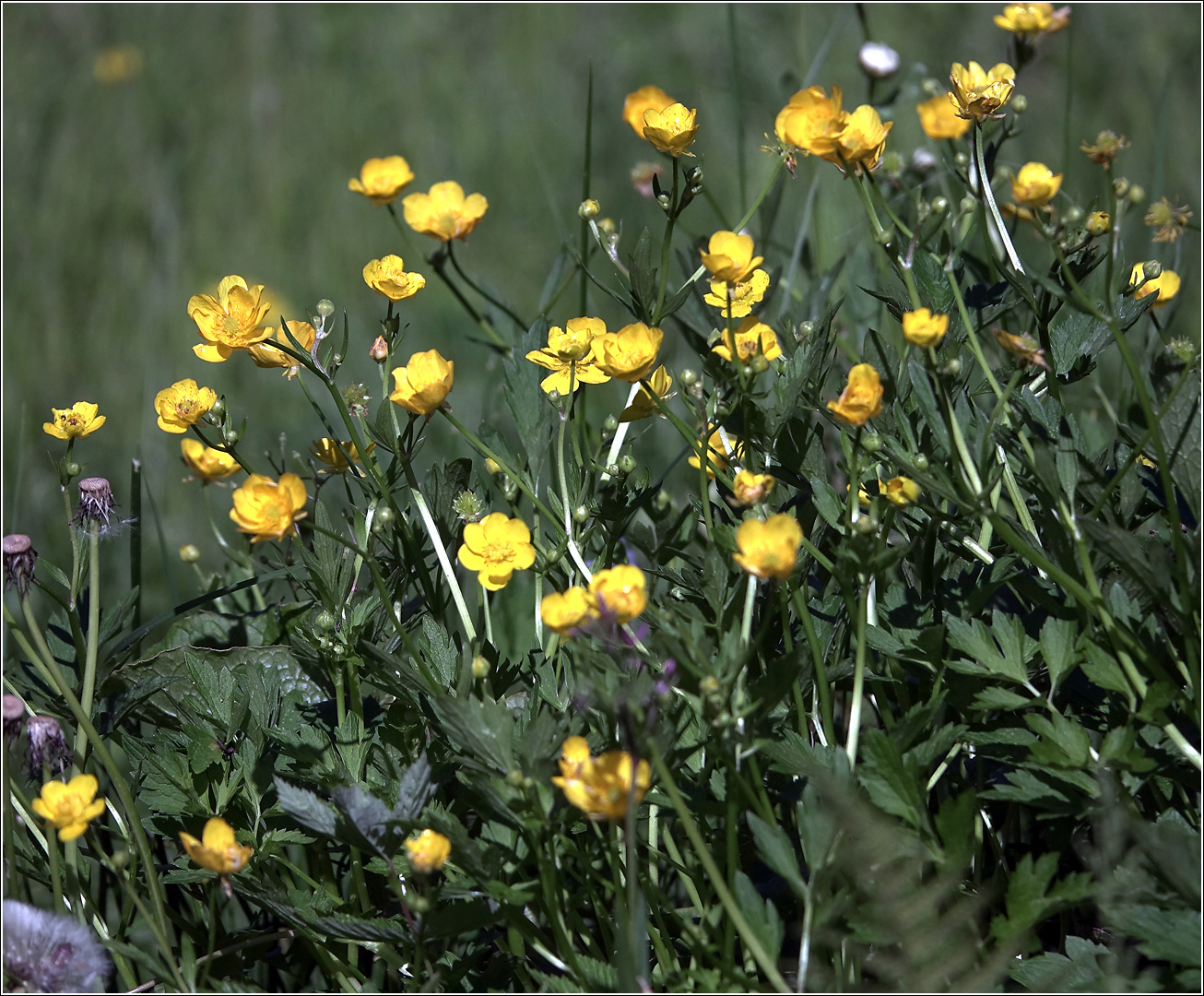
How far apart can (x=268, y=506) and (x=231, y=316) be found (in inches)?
9.3

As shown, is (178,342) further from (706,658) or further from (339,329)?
(706,658)

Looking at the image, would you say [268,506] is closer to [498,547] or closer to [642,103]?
[498,547]

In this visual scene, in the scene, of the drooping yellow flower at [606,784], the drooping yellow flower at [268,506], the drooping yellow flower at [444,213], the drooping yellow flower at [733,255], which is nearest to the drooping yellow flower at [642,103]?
the drooping yellow flower at [444,213]

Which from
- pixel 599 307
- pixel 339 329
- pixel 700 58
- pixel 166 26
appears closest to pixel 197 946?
pixel 599 307

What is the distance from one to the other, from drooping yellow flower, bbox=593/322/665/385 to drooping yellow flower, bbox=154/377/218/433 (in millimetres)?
430

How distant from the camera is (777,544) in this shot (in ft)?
2.97

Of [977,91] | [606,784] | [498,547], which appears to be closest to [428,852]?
[606,784]

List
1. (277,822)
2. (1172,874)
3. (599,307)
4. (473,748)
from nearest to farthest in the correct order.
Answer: (1172,874) → (473,748) → (277,822) → (599,307)

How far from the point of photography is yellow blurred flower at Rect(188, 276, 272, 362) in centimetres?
115

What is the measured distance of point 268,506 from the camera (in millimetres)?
1041

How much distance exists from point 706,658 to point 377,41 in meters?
4.06

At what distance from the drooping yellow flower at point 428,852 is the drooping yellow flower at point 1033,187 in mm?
845

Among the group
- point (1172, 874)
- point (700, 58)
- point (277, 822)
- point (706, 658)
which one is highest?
point (700, 58)

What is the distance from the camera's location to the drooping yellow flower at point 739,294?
1.15 meters
